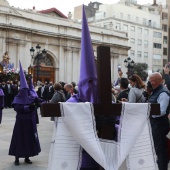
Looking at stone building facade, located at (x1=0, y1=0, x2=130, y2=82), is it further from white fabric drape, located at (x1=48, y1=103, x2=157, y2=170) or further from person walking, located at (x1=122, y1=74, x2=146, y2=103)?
white fabric drape, located at (x1=48, y1=103, x2=157, y2=170)

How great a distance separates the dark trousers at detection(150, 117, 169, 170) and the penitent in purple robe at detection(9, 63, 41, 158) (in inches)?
109

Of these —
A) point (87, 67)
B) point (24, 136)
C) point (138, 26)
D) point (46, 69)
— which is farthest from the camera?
point (138, 26)

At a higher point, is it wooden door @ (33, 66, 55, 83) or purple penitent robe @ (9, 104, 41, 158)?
wooden door @ (33, 66, 55, 83)

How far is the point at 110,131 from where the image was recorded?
129 inches

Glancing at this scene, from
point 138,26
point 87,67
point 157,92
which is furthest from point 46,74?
point 87,67

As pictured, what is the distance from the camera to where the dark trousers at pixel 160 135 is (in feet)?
17.2

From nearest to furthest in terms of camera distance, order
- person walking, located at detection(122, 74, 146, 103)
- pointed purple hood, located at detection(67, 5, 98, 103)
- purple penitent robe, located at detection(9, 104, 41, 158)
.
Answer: pointed purple hood, located at detection(67, 5, 98, 103), person walking, located at detection(122, 74, 146, 103), purple penitent robe, located at detection(9, 104, 41, 158)

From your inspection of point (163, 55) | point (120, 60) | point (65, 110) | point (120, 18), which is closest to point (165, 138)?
point (65, 110)

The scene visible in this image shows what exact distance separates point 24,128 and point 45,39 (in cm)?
3309

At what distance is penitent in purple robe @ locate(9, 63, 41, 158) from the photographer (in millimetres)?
6906

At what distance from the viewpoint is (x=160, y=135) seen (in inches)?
207

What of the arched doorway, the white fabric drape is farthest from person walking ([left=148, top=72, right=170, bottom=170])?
the arched doorway

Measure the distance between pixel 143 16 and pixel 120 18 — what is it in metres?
6.65

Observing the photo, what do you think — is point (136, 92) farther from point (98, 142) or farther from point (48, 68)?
point (48, 68)
